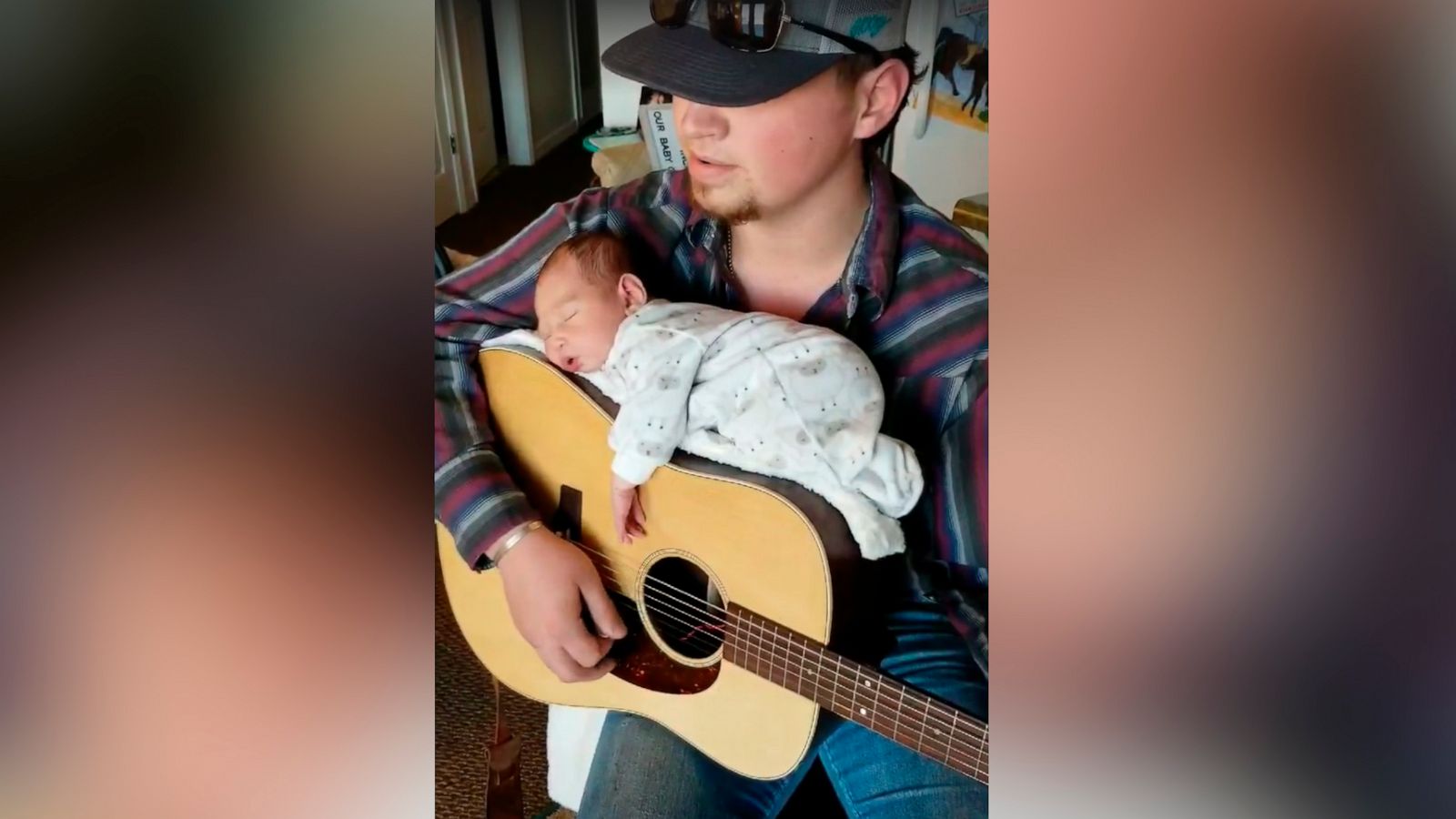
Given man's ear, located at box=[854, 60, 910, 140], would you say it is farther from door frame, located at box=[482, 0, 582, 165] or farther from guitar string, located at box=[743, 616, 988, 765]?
guitar string, located at box=[743, 616, 988, 765]

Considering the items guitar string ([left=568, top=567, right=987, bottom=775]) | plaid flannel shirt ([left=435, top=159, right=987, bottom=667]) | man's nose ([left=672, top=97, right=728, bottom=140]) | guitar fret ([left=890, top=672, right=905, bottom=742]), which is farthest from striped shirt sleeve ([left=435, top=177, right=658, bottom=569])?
guitar fret ([left=890, top=672, right=905, bottom=742])

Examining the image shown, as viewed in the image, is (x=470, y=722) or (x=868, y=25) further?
(x=470, y=722)

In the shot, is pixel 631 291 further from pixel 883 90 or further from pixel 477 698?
pixel 477 698

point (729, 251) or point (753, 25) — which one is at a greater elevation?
point (753, 25)

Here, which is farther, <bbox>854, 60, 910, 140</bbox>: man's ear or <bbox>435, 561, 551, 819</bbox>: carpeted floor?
<bbox>435, 561, 551, 819</bbox>: carpeted floor

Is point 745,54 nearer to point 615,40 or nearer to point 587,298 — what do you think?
point 615,40

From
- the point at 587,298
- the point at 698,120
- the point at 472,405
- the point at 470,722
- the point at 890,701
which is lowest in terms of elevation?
the point at 470,722

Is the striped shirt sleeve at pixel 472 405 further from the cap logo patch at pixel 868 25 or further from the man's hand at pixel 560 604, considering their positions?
the cap logo patch at pixel 868 25

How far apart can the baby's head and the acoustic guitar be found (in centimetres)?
3

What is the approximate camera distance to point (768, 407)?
2.32 ft

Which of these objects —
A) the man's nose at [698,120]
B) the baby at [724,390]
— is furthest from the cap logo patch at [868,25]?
the baby at [724,390]

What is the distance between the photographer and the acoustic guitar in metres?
0.72

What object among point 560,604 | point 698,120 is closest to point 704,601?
point 560,604

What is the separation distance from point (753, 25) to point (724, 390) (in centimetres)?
28
